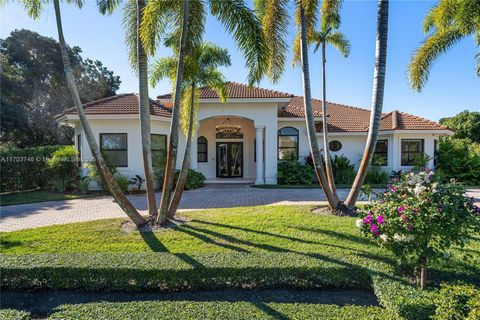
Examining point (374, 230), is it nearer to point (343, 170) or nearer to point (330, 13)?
point (330, 13)

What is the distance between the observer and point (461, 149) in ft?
60.1

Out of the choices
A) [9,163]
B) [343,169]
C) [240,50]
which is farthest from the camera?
[343,169]

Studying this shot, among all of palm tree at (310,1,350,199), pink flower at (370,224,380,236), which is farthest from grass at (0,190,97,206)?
pink flower at (370,224,380,236)

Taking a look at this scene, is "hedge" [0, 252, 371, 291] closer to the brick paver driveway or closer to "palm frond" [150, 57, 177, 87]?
the brick paver driveway

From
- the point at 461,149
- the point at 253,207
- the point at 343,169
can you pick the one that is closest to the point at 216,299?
the point at 253,207

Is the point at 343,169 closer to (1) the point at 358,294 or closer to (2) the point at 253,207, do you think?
(2) the point at 253,207

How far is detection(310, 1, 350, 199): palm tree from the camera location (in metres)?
9.98

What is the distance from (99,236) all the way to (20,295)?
2362mm

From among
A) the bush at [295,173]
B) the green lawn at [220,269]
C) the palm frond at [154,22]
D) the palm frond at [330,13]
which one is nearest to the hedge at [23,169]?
the green lawn at [220,269]

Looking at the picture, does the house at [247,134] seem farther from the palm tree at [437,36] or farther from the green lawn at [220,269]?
the green lawn at [220,269]

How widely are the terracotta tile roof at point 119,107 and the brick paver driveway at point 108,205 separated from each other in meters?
4.84

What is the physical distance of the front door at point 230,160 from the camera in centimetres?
2039

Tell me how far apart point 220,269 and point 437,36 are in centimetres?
1469

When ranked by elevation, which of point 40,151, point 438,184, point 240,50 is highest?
point 240,50
